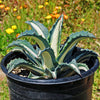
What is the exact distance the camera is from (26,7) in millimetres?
4035

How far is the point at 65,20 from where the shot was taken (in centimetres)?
386

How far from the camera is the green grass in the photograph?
138 inches

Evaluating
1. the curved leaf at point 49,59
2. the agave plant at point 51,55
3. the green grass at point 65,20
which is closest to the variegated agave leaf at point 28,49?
the agave plant at point 51,55

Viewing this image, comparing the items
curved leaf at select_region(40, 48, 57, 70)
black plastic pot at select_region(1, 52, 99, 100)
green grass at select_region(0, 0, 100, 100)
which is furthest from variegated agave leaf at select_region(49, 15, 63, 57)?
green grass at select_region(0, 0, 100, 100)

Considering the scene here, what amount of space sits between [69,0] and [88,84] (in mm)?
2685

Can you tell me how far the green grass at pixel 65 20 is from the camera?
11.5ft

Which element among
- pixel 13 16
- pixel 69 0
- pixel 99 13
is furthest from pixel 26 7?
pixel 99 13

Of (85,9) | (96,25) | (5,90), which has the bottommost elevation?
(5,90)

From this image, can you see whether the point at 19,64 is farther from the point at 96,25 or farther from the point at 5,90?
the point at 96,25

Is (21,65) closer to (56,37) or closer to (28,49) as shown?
(28,49)

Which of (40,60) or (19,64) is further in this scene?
(40,60)

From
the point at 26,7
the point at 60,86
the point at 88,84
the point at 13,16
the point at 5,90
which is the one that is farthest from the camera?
the point at 26,7

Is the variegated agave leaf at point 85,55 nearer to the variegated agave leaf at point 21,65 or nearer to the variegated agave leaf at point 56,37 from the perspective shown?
the variegated agave leaf at point 56,37

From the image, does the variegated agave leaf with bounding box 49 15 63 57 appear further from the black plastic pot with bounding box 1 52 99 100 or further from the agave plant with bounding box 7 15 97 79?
the black plastic pot with bounding box 1 52 99 100
